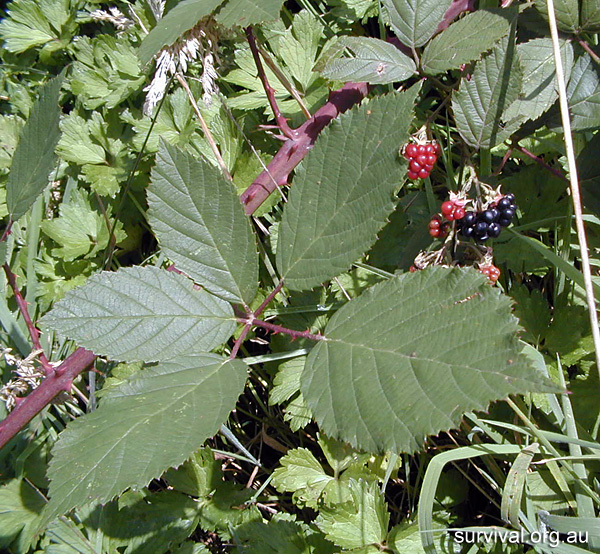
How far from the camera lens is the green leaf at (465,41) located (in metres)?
1.31

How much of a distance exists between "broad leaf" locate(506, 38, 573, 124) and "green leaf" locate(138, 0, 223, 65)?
2.67 feet

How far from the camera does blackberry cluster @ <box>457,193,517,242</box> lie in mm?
1291

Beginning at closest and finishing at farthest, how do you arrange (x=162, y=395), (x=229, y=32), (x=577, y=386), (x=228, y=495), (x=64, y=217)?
1. (x=162, y=395)
2. (x=229, y=32)
3. (x=577, y=386)
4. (x=228, y=495)
5. (x=64, y=217)

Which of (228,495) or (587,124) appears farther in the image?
(228,495)

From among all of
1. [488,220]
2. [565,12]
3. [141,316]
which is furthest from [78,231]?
[565,12]

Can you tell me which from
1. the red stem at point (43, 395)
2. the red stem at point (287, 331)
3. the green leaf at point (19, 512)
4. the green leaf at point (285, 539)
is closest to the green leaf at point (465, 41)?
the red stem at point (287, 331)

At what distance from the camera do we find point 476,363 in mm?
921

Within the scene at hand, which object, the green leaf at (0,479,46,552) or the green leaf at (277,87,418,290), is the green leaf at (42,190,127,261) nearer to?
the green leaf at (0,479,46,552)

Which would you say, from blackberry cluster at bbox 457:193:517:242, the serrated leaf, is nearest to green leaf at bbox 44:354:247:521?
the serrated leaf

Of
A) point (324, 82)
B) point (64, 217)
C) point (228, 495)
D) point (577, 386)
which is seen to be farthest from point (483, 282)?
point (64, 217)

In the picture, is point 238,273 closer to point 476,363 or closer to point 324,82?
point 476,363

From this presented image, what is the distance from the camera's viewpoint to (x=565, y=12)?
1362mm

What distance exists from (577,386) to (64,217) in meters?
2.03

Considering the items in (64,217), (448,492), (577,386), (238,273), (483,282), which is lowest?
(448,492)
